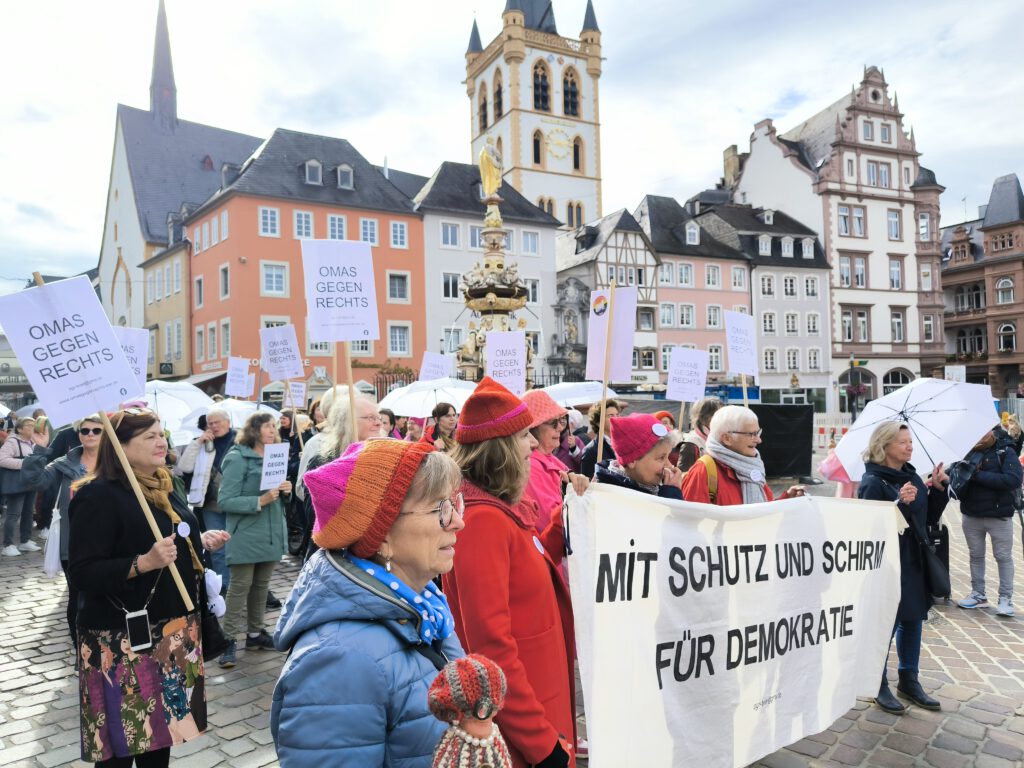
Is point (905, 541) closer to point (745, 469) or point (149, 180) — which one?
point (745, 469)

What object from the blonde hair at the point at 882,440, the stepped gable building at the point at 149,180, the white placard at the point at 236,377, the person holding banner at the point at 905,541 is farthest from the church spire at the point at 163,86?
the person holding banner at the point at 905,541

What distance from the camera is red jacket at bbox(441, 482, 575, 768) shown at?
8.30ft

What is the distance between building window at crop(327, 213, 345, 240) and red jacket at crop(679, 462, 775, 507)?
36773mm

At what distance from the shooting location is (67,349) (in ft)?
12.5

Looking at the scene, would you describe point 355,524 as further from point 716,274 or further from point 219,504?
point 716,274

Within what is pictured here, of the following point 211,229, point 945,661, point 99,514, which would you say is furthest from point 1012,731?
point 211,229

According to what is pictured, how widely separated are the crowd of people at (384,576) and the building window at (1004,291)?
66.3m

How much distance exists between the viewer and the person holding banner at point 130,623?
3203 mm

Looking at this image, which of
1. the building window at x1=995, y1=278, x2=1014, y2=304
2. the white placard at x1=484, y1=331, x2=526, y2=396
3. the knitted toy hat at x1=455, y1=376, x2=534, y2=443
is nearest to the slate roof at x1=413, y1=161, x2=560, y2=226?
the white placard at x1=484, y1=331, x2=526, y2=396

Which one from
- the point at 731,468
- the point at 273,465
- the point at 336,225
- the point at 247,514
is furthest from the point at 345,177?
the point at 731,468

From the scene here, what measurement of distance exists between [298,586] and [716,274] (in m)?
51.7

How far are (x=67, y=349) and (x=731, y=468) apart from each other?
3761 millimetres

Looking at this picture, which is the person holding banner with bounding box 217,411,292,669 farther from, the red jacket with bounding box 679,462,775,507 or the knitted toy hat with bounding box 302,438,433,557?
the knitted toy hat with bounding box 302,438,433,557

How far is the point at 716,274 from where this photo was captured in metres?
51.1
